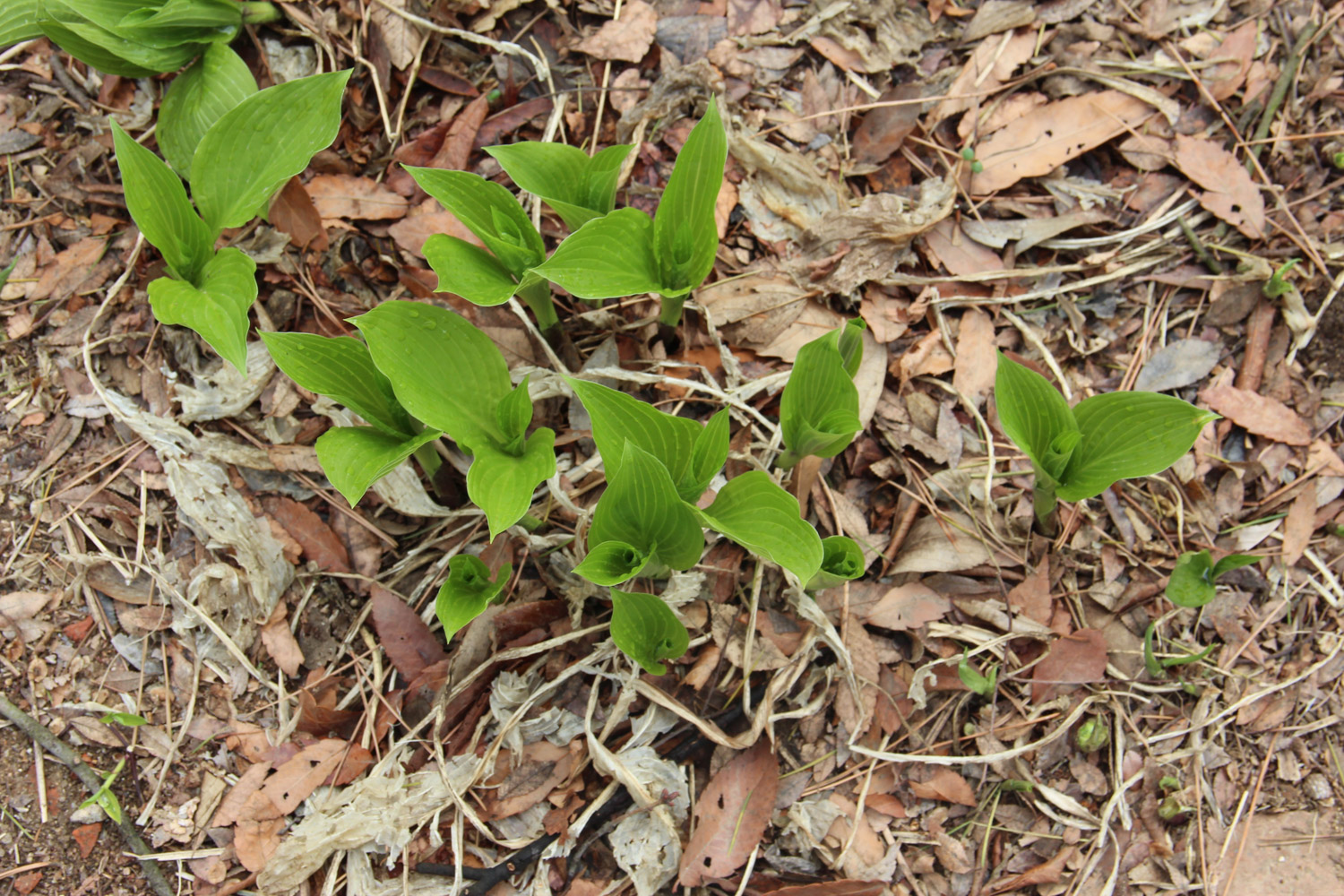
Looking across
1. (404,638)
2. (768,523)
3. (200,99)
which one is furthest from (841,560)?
(200,99)

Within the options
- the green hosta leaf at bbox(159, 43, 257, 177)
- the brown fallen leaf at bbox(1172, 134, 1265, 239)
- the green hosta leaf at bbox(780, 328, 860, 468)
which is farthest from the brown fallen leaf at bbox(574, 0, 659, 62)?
the brown fallen leaf at bbox(1172, 134, 1265, 239)

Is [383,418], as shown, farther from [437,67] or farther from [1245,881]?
[1245,881]

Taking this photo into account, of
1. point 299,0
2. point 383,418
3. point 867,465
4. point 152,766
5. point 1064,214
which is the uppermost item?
point 299,0

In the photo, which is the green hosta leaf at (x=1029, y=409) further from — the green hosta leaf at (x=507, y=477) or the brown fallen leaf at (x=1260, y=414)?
the green hosta leaf at (x=507, y=477)

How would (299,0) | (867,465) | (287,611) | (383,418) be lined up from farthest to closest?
(299,0)
(867,465)
(287,611)
(383,418)

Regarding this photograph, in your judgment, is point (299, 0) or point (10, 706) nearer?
point (10, 706)

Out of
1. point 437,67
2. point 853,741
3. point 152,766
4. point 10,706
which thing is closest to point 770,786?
point 853,741
